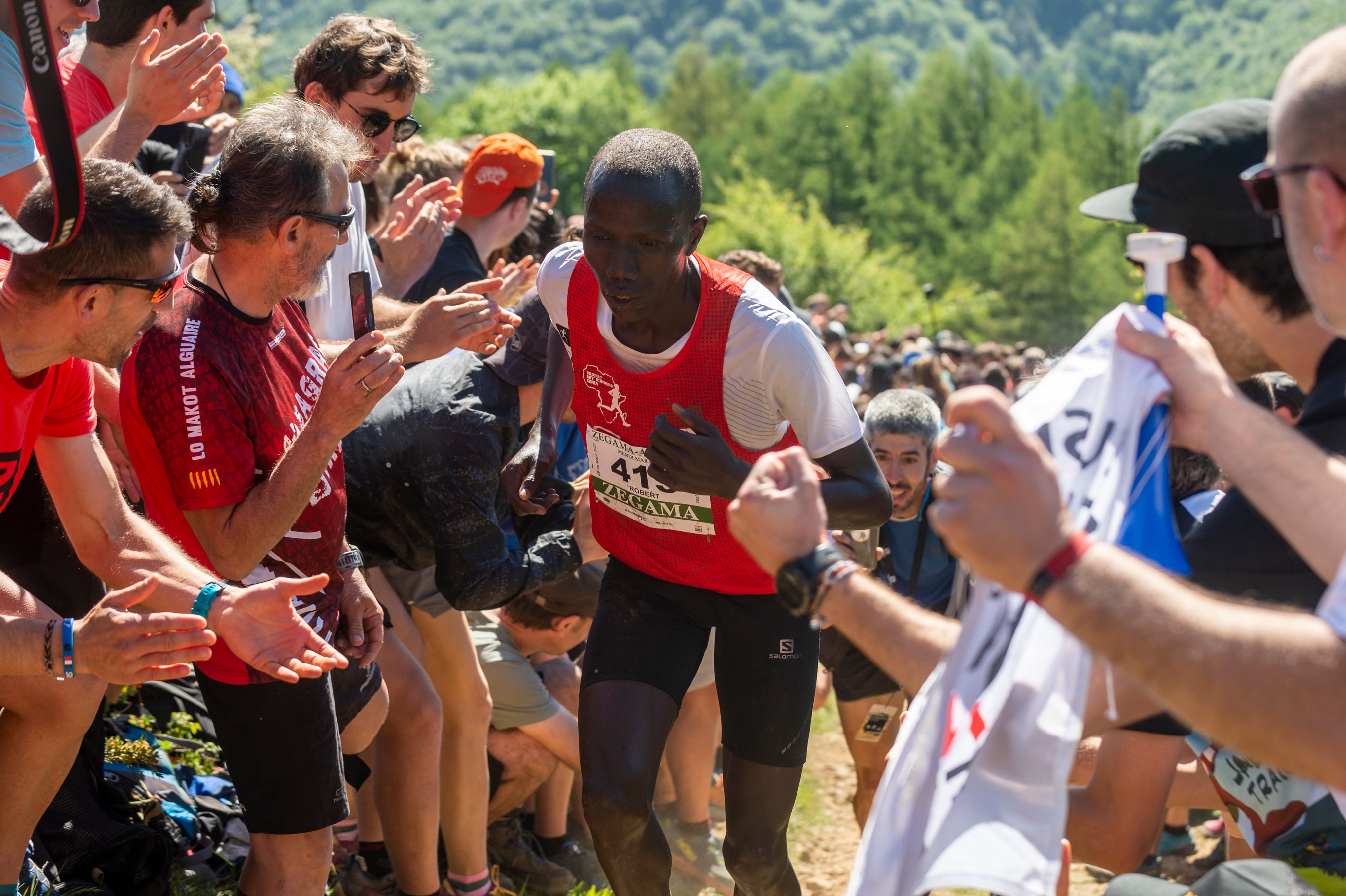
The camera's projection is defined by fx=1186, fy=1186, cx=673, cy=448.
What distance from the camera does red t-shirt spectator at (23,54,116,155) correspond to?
4145 millimetres

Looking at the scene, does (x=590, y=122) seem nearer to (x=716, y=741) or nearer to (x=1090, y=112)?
(x=1090, y=112)

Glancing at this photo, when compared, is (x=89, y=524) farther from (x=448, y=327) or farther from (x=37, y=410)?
(x=448, y=327)

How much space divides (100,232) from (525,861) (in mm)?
3267

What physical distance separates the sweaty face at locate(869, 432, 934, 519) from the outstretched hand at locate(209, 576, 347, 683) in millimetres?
3047

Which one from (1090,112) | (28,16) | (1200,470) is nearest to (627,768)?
(1200,470)

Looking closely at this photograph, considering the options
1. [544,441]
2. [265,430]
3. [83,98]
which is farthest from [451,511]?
[83,98]

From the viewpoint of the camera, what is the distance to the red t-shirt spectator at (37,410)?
9.66ft

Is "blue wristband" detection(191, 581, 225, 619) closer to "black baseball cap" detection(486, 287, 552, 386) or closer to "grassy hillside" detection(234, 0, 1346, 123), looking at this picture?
"black baseball cap" detection(486, 287, 552, 386)

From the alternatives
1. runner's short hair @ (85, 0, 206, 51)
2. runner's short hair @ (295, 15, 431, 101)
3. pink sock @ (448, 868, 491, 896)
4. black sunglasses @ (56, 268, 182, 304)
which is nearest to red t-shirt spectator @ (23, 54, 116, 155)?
runner's short hair @ (85, 0, 206, 51)

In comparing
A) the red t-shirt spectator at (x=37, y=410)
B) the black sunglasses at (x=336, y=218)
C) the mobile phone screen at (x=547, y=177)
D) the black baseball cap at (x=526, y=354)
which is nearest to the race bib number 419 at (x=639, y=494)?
the black baseball cap at (x=526, y=354)

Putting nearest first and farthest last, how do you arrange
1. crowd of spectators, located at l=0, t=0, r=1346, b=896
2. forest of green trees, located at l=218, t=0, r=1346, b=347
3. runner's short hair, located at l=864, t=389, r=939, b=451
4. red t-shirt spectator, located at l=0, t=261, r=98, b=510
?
1. crowd of spectators, located at l=0, t=0, r=1346, b=896
2. red t-shirt spectator, located at l=0, t=261, r=98, b=510
3. runner's short hair, located at l=864, t=389, r=939, b=451
4. forest of green trees, located at l=218, t=0, r=1346, b=347

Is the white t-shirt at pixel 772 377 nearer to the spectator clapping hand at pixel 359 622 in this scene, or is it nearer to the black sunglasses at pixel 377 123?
the spectator clapping hand at pixel 359 622

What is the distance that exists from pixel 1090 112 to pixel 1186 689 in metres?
73.8

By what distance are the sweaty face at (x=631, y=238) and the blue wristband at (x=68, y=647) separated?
5.38ft
